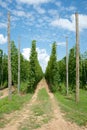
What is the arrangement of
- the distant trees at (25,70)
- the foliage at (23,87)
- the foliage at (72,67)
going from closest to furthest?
the distant trees at (25,70)
the foliage at (23,87)
the foliage at (72,67)

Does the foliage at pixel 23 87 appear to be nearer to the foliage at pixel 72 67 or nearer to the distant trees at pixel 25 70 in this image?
the distant trees at pixel 25 70

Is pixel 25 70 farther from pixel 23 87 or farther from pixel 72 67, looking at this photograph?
pixel 72 67

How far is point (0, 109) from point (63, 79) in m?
35.3

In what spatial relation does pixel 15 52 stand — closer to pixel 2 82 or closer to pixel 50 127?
pixel 2 82

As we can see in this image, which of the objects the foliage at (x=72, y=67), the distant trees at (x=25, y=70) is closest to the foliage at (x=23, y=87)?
the distant trees at (x=25, y=70)

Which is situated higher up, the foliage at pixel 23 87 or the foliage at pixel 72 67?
the foliage at pixel 72 67

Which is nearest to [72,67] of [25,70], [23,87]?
[25,70]

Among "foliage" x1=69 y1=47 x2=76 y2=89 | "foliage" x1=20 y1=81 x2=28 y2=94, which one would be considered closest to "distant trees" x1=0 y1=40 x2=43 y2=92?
"foliage" x1=20 y1=81 x2=28 y2=94

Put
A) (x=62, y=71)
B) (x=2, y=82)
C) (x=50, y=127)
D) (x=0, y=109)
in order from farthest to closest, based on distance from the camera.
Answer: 1. (x=2, y=82)
2. (x=62, y=71)
3. (x=0, y=109)
4. (x=50, y=127)

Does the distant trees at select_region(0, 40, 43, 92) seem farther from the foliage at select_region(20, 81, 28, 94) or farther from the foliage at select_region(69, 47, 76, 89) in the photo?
the foliage at select_region(69, 47, 76, 89)

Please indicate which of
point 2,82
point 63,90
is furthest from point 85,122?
point 2,82

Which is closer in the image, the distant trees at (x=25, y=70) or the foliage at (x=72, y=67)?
the distant trees at (x=25, y=70)

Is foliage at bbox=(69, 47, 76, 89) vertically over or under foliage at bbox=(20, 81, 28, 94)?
over

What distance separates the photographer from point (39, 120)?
1573 centimetres
